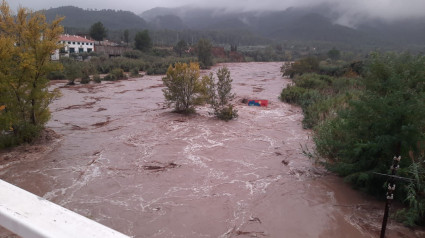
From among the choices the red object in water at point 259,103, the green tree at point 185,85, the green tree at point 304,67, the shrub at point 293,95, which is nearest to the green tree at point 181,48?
the green tree at point 304,67

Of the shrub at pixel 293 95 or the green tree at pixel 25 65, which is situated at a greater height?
the green tree at pixel 25 65

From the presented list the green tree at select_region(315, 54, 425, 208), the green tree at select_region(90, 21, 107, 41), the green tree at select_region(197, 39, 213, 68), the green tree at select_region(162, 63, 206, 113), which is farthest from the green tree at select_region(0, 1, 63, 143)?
the green tree at select_region(90, 21, 107, 41)

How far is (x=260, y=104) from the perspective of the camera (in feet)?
53.2

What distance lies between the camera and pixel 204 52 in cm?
4544

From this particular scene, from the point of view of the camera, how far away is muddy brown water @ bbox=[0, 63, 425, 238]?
5207 mm

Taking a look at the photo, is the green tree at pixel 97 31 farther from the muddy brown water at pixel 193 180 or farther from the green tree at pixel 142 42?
the muddy brown water at pixel 193 180

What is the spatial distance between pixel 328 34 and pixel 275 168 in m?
194

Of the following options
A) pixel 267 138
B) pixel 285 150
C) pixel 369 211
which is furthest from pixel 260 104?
pixel 369 211

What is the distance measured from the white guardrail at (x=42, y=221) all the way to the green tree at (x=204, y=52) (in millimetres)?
44035

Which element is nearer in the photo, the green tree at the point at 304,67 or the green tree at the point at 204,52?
the green tree at the point at 304,67

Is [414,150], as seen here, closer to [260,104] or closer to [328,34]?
[260,104]

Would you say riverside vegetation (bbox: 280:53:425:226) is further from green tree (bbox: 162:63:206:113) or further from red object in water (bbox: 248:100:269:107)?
red object in water (bbox: 248:100:269:107)

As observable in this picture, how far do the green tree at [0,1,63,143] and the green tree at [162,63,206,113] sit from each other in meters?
5.01

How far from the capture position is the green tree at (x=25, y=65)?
8.32 meters
